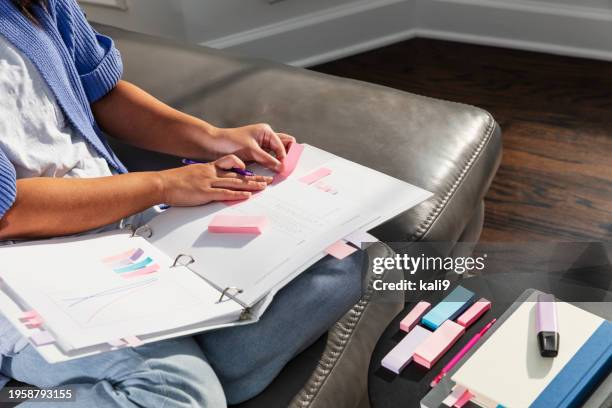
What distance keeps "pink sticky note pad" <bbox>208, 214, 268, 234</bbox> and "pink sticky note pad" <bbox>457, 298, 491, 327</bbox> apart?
0.27 meters

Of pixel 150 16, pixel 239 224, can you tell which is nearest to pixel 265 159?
pixel 239 224

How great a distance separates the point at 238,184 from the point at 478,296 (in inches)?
13.9

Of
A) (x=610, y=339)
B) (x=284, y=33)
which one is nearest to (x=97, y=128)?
(x=610, y=339)

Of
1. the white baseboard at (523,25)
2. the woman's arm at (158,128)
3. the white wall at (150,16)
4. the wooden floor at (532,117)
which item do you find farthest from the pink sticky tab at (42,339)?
the white baseboard at (523,25)

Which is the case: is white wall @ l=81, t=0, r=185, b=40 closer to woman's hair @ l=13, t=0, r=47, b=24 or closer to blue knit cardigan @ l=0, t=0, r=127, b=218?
blue knit cardigan @ l=0, t=0, r=127, b=218

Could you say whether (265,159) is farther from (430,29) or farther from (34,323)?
(430,29)

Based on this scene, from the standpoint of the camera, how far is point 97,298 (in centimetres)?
77

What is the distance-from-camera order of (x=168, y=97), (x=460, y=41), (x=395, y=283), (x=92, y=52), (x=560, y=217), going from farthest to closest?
(x=460, y=41) < (x=560, y=217) < (x=168, y=97) < (x=92, y=52) < (x=395, y=283)

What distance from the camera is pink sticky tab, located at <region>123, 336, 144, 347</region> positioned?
0.71 meters

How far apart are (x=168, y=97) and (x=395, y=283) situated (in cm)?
59

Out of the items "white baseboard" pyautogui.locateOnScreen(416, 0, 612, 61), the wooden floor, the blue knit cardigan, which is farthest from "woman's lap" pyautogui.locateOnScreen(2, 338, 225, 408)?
"white baseboard" pyautogui.locateOnScreen(416, 0, 612, 61)

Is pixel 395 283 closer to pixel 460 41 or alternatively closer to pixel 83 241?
pixel 83 241

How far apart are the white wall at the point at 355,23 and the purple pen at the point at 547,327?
159cm

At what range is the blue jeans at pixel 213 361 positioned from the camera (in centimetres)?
75
